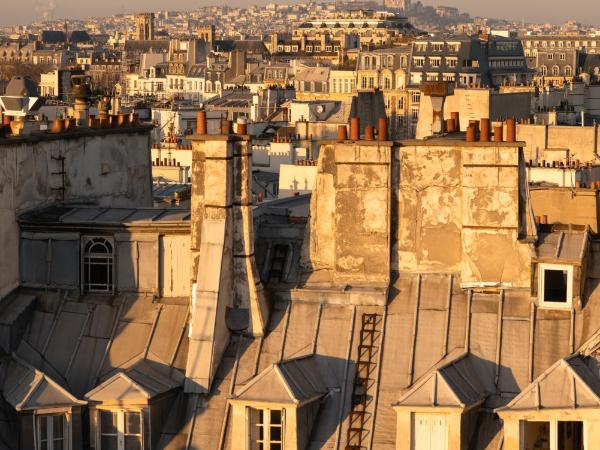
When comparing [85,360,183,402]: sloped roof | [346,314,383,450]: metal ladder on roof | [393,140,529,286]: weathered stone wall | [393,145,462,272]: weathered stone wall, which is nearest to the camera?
[346,314,383,450]: metal ladder on roof

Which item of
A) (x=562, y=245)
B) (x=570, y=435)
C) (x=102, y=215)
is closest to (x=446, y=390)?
(x=570, y=435)

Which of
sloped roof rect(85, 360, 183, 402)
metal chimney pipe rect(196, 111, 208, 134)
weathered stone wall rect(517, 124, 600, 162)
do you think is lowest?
weathered stone wall rect(517, 124, 600, 162)

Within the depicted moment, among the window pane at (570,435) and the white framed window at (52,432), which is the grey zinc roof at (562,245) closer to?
the window pane at (570,435)

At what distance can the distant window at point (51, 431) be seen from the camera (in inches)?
821

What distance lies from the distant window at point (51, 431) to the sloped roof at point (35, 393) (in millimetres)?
153

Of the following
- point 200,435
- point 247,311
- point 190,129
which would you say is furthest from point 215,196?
point 190,129

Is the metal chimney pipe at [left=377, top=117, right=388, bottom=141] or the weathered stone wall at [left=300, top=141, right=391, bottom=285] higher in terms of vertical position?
the metal chimney pipe at [left=377, top=117, right=388, bottom=141]

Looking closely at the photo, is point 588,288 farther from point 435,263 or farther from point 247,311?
point 247,311

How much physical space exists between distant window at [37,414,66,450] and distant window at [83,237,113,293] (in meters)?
2.41

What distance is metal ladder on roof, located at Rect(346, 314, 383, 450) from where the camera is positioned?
796 inches

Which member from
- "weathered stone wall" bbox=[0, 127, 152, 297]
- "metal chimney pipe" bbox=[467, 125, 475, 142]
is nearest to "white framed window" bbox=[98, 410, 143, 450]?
"weathered stone wall" bbox=[0, 127, 152, 297]

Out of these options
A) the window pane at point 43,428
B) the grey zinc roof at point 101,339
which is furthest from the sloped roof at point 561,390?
the window pane at point 43,428

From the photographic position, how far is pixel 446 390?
19.6 m

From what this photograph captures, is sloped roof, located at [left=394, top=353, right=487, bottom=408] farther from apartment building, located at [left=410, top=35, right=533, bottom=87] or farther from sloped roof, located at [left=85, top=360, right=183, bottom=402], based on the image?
apartment building, located at [left=410, top=35, right=533, bottom=87]
